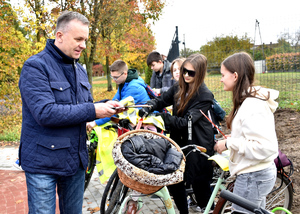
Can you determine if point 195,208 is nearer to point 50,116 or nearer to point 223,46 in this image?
point 50,116

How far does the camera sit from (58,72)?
2.12 meters

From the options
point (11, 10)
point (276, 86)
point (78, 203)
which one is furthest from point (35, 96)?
point (11, 10)

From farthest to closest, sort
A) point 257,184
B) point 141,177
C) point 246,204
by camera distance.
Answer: point 257,184 < point 141,177 < point 246,204

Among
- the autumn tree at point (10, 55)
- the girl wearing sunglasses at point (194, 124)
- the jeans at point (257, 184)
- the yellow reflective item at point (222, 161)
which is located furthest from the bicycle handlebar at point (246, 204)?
the autumn tree at point (10, 55)

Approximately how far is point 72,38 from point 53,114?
64 cm

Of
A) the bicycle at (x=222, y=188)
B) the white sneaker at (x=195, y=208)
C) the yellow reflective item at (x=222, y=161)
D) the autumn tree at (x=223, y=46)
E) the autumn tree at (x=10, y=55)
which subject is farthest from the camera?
the autumn tree at (x=10, y=55)

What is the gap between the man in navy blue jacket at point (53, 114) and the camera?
1.92 metres

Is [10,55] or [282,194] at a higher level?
[10,55]

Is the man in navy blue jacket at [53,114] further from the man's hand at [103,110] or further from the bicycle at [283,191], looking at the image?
the bicycle at [283,191]

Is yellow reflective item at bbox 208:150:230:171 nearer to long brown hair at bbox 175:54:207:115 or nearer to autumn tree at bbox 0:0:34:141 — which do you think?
long brown hair at bbox 175:54:207:115

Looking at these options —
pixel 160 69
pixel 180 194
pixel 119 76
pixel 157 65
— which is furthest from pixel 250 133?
pixel 160 69

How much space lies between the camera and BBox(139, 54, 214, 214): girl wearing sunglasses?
3025 millimetres

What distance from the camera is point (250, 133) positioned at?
2.06 m

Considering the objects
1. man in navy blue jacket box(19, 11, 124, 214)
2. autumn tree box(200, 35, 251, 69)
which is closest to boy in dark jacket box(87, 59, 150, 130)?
man in navy blue jacket box(19, 11, 124, 214)
